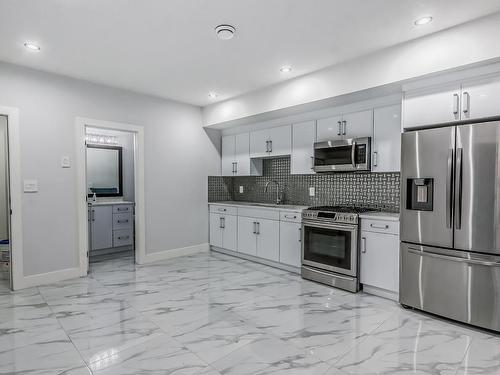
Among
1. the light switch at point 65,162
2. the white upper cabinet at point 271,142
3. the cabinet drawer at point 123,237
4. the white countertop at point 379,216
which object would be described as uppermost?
the white upper cabinet at point 271,142

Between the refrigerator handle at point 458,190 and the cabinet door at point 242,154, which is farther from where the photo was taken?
the cabinet door at point 242,154

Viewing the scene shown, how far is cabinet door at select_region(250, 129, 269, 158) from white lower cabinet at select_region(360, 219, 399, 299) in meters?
2.07

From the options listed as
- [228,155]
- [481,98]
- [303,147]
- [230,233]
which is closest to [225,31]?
[303,147]

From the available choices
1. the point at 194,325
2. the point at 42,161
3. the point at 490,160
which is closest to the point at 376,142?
the point at 490,160

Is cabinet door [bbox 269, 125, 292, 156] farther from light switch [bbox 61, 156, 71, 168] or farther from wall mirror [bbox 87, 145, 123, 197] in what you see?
wall mirror [bbox 87, 145, 123, 197]

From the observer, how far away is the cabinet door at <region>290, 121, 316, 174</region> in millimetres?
4141

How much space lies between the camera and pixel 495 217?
2.36 meters

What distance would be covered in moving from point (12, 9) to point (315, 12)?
231 centimetres

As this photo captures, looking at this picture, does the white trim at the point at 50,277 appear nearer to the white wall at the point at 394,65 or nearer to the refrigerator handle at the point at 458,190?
the white wall at the point at 394,65

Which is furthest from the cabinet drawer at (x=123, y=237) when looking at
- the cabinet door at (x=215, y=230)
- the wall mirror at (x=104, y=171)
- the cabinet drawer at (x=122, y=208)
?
the cabinet door at (x=215, y=230)

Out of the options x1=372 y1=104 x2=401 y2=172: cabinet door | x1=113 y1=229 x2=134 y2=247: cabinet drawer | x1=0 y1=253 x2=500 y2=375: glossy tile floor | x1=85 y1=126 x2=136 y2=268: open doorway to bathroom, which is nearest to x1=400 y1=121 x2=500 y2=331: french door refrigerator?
x1=0 y1=253 x2=500 y2=375: glossy tile floor

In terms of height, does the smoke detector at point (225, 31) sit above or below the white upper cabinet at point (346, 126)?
above

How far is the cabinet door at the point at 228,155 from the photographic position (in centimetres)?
532

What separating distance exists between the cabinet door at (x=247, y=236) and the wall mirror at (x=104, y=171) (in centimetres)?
250
